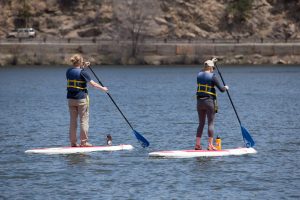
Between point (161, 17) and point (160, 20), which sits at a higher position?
point (161, 17)

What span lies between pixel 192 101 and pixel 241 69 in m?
41.7

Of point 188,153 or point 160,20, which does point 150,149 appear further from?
point 160,20

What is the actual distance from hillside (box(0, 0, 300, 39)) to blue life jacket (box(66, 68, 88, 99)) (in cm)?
8245

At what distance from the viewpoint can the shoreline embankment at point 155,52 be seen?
105 m

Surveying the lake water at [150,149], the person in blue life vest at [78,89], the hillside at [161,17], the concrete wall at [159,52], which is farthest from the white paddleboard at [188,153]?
the hillside at [161,17]

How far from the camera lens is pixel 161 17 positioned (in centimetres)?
11500

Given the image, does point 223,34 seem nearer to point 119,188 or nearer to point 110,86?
point 110,86

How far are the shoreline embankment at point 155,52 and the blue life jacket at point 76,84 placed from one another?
2975 inches

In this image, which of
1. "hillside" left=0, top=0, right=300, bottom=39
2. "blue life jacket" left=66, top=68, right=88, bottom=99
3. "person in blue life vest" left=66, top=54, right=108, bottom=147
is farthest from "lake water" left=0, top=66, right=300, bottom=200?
"hillside" left=0, top=0, right=300, bottom=39

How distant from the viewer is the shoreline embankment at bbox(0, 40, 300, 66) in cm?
10531

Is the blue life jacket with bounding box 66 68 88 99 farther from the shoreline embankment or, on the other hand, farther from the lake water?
the shoreline embankment

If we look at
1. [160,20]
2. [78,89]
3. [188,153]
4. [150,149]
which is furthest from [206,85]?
[160,20]

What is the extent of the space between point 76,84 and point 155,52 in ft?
255

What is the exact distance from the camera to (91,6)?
11731cm
